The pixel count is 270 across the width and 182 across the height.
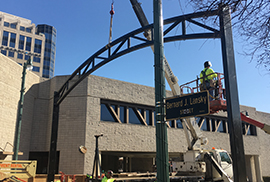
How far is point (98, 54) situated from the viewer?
1137 centimetres

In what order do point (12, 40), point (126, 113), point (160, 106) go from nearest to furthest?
point (160, 106) < point (126, 113) < point (12, 40)

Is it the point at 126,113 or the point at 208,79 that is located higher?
the point at 208,79

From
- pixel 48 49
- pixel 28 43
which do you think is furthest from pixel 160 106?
pixel 48 49

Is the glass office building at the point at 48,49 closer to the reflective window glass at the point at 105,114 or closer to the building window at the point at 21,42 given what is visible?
the building window at the point at 21,42

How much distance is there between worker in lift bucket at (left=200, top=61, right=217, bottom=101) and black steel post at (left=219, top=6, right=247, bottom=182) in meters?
6.72

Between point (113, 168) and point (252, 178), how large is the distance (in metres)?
Answer: 16.0

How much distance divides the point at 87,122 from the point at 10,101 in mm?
5655

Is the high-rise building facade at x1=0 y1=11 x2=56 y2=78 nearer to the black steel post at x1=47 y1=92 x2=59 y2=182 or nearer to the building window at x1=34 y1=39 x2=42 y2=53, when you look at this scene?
the building window at x1=34 y1=39 x2=42 y2=53

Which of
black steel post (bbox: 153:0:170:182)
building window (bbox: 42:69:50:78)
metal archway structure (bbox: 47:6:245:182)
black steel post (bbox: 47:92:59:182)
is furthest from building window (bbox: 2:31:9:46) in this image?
black steel post (bbox: 153:0:170:182)

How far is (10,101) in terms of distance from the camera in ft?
64.2

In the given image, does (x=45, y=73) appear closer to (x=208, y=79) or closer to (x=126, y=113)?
(x=126, y=113)

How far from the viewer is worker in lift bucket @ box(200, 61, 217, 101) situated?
13.5 meters

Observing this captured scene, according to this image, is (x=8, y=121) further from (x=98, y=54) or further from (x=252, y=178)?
(x=252, y=178)

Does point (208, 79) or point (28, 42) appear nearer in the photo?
point (208, 79)
